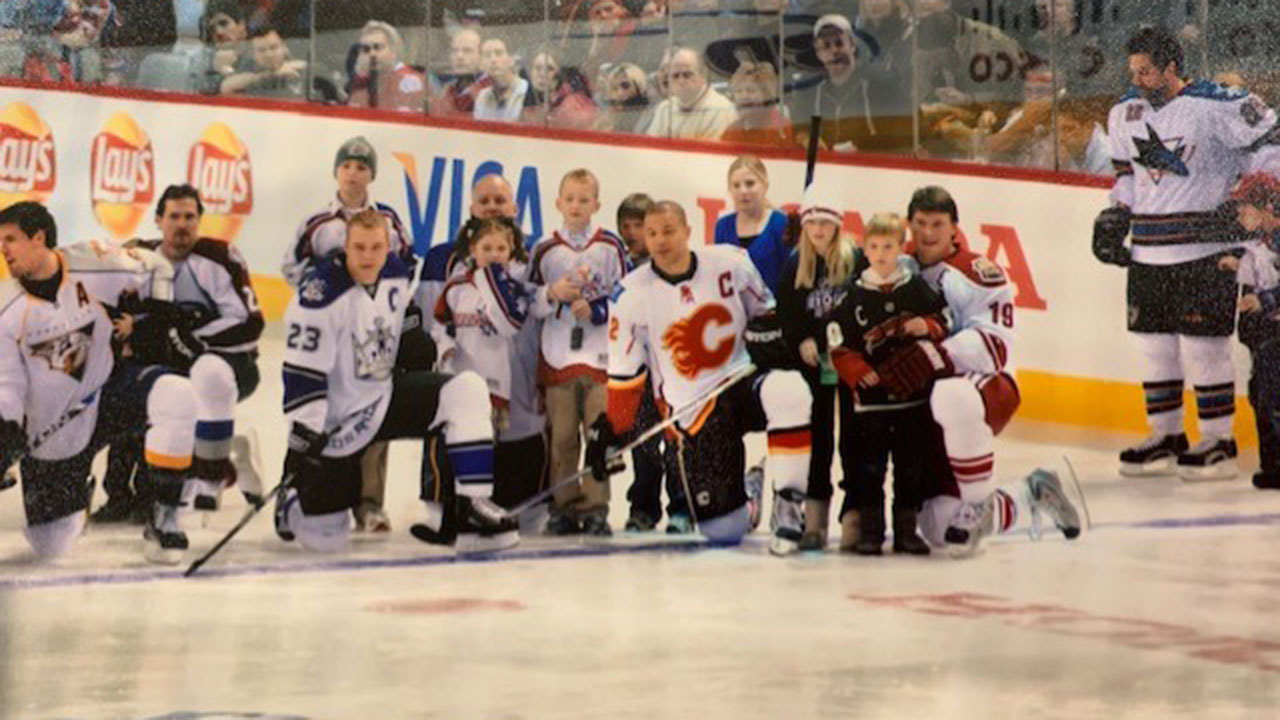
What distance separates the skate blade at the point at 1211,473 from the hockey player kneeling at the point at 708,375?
529mm

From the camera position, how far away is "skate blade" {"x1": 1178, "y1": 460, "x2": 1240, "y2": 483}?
160 inches

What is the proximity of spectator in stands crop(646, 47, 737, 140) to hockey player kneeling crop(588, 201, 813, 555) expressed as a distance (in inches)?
6.7

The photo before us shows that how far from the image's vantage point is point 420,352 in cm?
402

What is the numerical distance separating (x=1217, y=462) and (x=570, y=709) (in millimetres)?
1517

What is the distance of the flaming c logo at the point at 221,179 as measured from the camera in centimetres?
362

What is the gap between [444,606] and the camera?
3.56 meters

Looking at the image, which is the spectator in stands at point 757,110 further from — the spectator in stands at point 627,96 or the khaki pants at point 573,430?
the khaki pants at point 573,430

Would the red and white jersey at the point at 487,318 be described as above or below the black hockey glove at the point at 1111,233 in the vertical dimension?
below

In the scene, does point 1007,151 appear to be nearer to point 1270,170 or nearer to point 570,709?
point 1270,170

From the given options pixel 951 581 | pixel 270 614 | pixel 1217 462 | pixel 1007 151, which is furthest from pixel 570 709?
pixel 1217 462

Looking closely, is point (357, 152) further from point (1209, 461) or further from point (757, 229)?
point (1209, 461)

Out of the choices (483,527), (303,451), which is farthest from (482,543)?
(303,451)

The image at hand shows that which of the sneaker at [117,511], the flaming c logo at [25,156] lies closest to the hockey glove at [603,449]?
the sneaker at [117,511]

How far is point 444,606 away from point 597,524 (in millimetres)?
520
